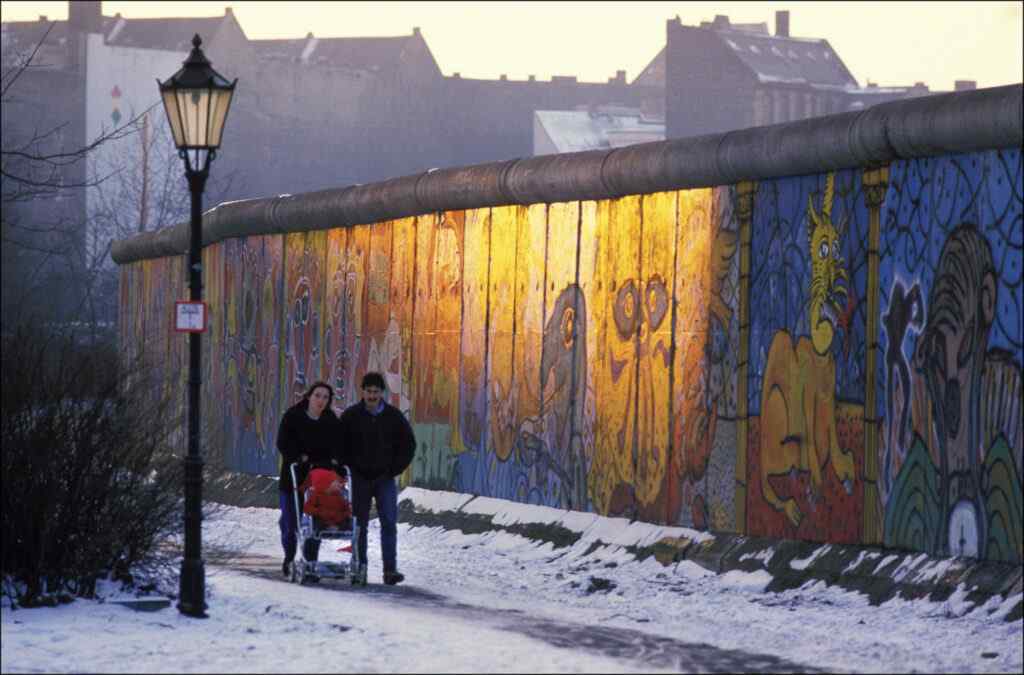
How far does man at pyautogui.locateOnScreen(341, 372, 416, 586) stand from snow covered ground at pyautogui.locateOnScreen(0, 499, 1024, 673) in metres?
0.43

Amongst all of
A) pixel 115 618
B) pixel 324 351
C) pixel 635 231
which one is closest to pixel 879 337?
pixel 635 231

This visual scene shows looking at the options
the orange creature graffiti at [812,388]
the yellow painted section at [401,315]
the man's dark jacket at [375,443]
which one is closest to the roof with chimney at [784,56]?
the yellow painted section at [401,315]

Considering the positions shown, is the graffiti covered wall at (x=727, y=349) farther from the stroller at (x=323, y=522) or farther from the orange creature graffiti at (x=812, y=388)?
the stroller at (x=323, y=522)

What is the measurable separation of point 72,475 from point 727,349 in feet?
19.0

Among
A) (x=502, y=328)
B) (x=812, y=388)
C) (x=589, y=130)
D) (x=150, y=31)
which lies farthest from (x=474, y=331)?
(x=150, y=31)

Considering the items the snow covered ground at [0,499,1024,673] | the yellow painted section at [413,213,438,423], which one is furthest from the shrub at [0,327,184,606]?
the yellow painted section at [413,213,438,423]

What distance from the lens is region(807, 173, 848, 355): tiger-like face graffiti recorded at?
52.8ft

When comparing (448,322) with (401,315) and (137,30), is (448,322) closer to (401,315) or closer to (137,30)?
(401,315)

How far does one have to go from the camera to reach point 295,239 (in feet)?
90.4

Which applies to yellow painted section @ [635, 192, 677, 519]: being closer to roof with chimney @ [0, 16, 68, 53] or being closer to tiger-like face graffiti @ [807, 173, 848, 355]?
tiger-like face graffiti @ [807, 173, 848, 355]

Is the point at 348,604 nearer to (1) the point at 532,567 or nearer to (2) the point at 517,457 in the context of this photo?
(1) the point at 532,567

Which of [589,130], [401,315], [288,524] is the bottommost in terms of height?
[288,524]

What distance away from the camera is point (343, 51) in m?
101

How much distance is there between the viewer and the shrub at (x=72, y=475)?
45.4 ft
